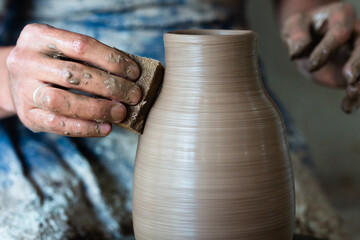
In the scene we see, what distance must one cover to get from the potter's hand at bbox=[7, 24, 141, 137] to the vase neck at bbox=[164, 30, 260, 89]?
9 centimetres

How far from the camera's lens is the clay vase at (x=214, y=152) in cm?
84

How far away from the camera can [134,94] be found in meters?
0.90

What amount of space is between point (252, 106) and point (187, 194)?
0.20 meters

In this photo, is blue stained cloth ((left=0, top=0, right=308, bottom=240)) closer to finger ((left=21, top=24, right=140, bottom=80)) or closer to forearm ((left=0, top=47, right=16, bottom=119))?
forearm ((left=0, top=47, right=16, bottom=119))

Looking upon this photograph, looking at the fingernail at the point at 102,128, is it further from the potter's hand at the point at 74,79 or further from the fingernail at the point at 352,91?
the fingernail at the point at 352,91

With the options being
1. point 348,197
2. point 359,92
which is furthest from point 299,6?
point 348,197

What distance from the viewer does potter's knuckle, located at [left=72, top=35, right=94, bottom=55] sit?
876mm

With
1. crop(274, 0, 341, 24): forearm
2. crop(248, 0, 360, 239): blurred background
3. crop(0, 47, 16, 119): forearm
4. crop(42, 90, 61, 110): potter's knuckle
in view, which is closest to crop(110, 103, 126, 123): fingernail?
crop(42, 90, 61, 110): potter's knuckle

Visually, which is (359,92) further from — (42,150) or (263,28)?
(263,28)

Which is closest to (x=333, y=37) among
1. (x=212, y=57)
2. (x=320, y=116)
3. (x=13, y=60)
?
(x=212, y=57)

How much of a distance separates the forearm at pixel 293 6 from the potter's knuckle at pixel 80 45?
1041mm

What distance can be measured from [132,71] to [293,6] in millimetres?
1018

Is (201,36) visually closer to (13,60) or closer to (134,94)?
(134,94)

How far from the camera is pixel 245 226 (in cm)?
86
